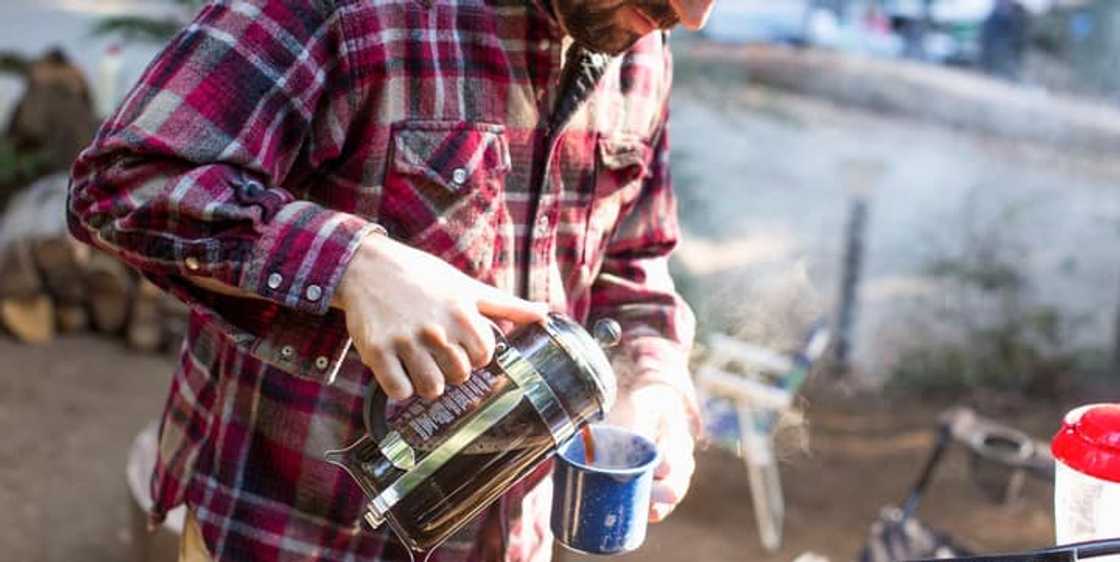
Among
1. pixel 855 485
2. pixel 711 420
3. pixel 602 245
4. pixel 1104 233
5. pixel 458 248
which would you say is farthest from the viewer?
pixel 1104 233

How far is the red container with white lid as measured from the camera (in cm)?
130

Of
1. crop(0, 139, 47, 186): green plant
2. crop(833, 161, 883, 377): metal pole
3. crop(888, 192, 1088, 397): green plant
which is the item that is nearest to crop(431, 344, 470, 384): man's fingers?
crop(833, 161, 883, 377): metal pole

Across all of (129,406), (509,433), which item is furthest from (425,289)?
(129,406)

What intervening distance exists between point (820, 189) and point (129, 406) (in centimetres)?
340

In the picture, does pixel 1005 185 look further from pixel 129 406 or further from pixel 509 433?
pixel 509 433

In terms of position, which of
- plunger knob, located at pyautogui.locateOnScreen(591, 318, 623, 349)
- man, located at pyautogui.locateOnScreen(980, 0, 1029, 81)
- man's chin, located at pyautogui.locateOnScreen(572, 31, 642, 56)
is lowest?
man, located at pyautogui.locateOnScreen(980, 0, 1029, 81)

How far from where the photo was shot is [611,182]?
1.78 metres

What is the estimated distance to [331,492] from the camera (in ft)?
5.18

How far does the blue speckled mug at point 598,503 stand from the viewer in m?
1.55

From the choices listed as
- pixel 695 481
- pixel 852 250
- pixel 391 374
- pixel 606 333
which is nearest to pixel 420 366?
pixel 391 374

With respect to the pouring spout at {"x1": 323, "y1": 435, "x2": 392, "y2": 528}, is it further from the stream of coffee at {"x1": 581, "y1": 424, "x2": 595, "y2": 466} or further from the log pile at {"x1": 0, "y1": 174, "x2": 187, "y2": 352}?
the log pile at {"x1": 0, "y1": 174, "x2": 187, "y2": 352}

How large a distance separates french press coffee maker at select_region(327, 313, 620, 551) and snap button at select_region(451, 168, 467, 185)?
24cm

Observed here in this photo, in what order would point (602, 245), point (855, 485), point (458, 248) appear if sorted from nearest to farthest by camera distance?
1. point (458, 248)
2. point (602, 245)
3. point (855, 485)

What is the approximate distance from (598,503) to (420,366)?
379 millimetres
